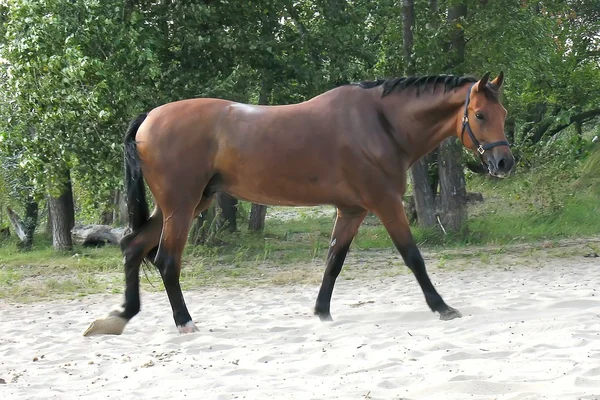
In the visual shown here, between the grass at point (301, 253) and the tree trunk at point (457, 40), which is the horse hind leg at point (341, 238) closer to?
the grass at point (301, 253)

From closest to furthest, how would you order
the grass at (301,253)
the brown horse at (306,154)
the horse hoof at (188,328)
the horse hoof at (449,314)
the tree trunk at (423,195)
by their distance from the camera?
the horse hoof at (449,314), the horse hoof at (188,328), the brown horse at (306,154), the grass at (301,253), the tree trunk at (423,195)

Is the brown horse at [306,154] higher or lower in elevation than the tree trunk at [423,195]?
higher

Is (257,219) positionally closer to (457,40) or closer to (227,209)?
(227,209)

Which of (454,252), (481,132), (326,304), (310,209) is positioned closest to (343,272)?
(454,252)

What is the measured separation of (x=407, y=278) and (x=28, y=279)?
18.6 feet

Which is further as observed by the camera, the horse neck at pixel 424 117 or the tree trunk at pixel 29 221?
the tree trunk at pixel 29 221

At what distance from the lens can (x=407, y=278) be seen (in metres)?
8.59

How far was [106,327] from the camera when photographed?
231 inches

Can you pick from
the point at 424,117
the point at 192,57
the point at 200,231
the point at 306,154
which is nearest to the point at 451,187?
the point at 200,231

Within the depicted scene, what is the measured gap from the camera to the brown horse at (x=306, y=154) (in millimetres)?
5918

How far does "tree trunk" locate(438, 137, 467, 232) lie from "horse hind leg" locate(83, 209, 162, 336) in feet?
23.8

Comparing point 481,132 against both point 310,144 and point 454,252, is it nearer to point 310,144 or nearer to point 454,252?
point 310,144

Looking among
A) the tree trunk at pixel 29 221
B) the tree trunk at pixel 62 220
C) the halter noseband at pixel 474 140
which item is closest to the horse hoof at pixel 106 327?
the halter noseband at pixel 474 140

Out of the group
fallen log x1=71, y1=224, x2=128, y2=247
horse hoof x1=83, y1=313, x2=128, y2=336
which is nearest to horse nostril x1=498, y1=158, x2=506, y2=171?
horse hoof x1=83, y1=313, x2=128, y2=336
